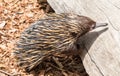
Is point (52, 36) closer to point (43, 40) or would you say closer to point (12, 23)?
point (43, 40)

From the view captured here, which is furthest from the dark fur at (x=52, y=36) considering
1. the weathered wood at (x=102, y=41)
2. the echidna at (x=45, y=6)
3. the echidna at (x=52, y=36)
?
the echidna at (x=45, y=6)

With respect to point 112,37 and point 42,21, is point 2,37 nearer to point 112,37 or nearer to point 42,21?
point 42,21

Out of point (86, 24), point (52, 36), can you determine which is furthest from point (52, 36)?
point (86, 24)

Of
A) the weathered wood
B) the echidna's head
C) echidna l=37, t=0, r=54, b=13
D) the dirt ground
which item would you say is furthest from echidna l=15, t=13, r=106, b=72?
echidna l=37, t=0, r=54, b=13

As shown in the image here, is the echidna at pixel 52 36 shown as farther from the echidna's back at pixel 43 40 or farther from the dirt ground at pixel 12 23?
the dirt ground at pixel 12 23

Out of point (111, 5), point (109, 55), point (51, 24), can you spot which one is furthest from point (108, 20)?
point (51, 24)

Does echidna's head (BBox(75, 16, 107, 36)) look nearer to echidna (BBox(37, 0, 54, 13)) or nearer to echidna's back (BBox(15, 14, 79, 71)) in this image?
echidna's back (BBox(15, 14, 79, 71))
